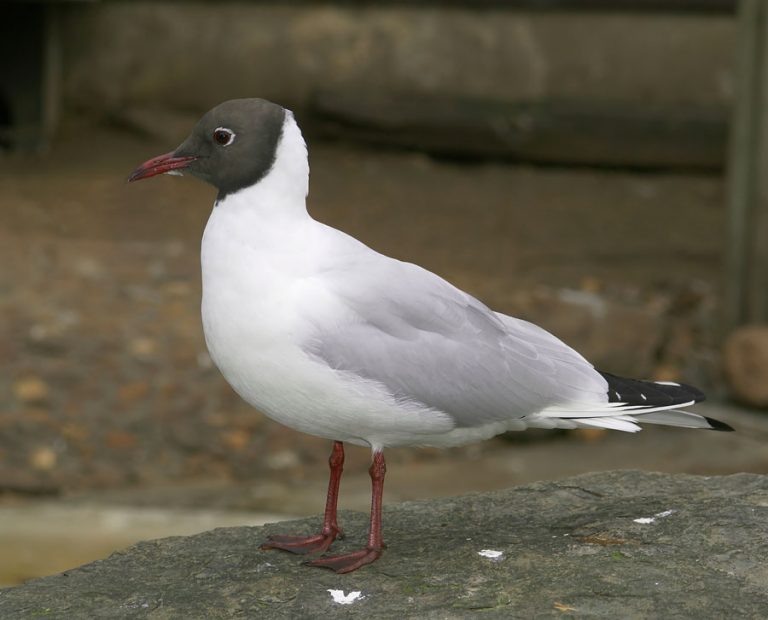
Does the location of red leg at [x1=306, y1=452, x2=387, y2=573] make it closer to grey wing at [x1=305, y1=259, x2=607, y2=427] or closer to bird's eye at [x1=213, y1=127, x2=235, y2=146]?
grey wing at [x1=305, y1=259, x2=607, y2=427]

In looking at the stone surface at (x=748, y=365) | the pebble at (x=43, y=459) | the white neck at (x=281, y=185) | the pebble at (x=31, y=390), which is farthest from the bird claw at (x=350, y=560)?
the stone surface at (x=748, y=365)

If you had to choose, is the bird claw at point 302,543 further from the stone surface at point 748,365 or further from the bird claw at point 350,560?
the stone surface at point 748,365

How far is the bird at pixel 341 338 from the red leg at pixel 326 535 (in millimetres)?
135

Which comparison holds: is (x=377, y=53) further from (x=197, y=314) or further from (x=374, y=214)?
(x=197, y=314)

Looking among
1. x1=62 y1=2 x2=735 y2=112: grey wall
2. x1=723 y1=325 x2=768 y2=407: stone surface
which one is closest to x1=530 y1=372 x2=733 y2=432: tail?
x1=723 y1=325 x2=768 y2=407: stone surface

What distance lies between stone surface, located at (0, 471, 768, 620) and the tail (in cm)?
27

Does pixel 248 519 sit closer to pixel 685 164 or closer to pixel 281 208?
pixel 281 208

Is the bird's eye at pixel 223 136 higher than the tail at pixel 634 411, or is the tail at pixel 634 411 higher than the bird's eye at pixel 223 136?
the bird's eye at pixel 223 136

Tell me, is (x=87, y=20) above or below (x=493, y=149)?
above

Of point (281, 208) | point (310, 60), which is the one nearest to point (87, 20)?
point (310, 60)

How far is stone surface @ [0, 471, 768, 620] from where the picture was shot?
3.17 meters

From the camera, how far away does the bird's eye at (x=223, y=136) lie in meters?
3.34

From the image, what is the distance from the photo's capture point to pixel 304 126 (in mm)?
10242

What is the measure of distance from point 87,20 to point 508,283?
4.15 metres
